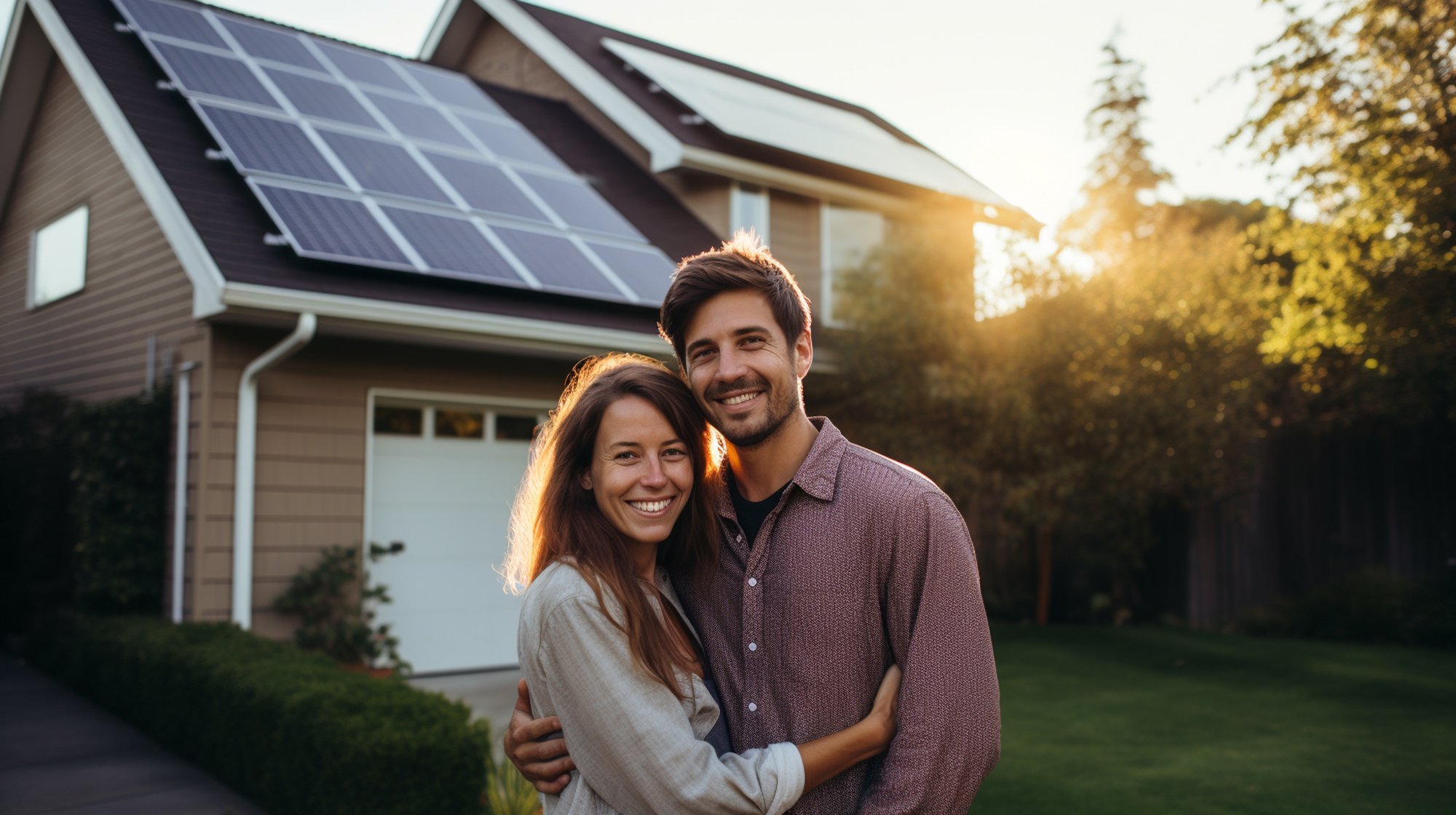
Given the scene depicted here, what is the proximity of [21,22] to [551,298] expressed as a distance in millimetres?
6397

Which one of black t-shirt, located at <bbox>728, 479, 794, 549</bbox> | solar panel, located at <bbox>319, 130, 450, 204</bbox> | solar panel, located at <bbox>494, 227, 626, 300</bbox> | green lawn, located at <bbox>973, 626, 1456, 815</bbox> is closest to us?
black t-shirt, located at <bbox>728, 479, 794, 549</bbox>

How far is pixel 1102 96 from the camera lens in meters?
33.8

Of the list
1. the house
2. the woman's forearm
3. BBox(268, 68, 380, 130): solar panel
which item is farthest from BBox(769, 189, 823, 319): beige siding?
the woman's forearm

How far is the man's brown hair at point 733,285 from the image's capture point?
8.48 ft

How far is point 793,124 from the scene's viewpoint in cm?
1411

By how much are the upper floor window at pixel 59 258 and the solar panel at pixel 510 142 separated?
3.77m

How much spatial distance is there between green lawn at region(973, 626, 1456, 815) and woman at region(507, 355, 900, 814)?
4.07m

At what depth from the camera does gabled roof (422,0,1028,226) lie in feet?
40.3

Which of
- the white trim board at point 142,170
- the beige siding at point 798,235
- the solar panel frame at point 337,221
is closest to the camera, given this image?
the white trim board at point 142,170

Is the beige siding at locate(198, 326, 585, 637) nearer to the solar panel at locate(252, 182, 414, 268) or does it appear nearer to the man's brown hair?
the solar panel at locate(252, 182, 414, 268)

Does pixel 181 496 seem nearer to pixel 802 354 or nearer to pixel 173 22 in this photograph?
pixel 173 22

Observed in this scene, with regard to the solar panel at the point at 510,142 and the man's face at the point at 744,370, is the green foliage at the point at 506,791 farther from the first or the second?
the solar panel at the point at 510,142

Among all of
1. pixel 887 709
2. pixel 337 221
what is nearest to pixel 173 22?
pixel 337 221

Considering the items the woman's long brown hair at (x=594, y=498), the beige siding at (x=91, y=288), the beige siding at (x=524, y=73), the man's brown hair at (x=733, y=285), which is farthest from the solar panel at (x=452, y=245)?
the man's brown hair at (x=733, y=285)
